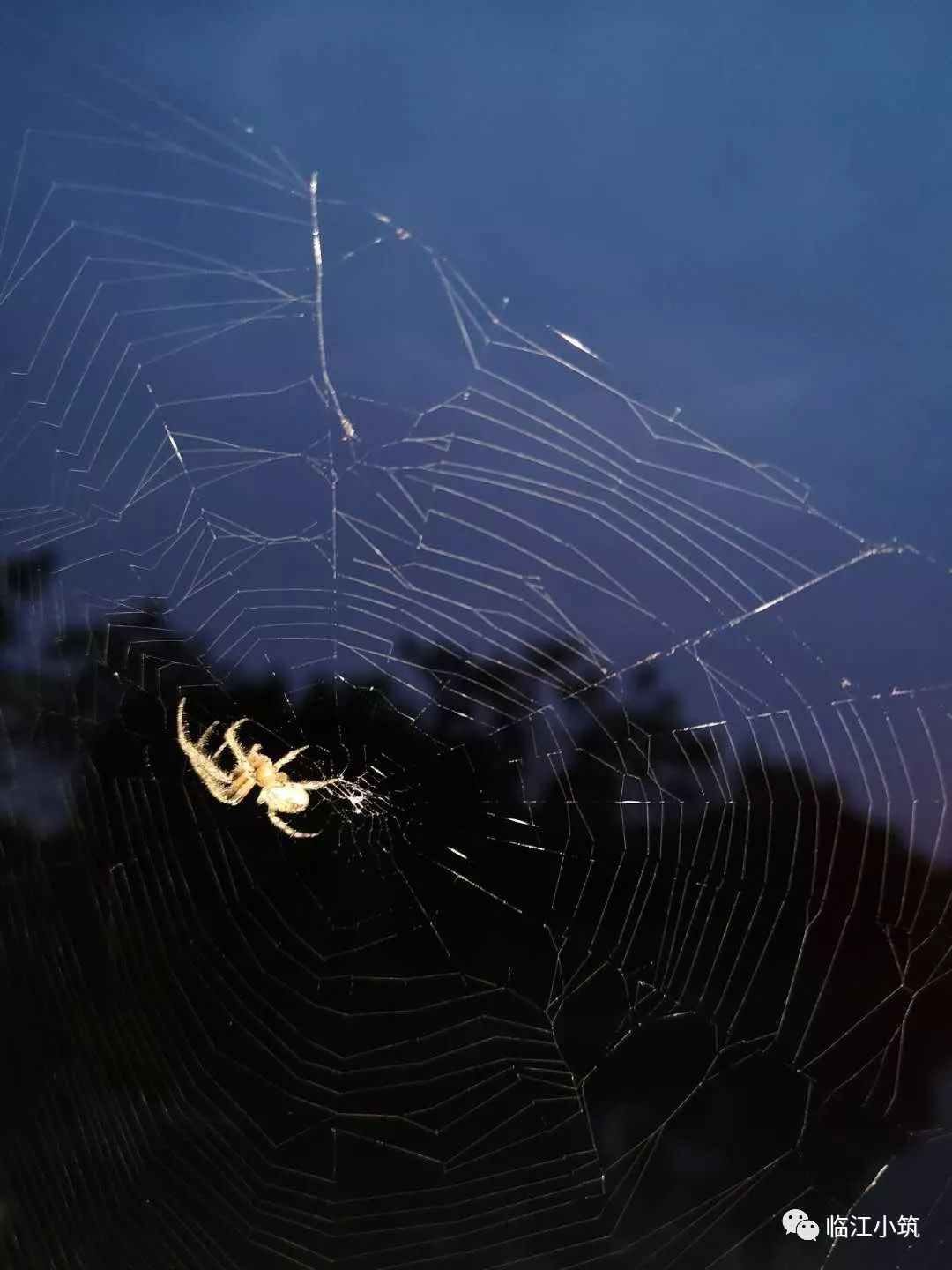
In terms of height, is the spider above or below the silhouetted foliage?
above

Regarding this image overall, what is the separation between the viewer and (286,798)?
3.02 m

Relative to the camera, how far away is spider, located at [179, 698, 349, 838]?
9.77ft

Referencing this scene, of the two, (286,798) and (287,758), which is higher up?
(287,758)

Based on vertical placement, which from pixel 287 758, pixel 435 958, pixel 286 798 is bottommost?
pixel 435 958

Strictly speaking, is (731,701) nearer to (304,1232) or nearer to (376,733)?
(376,733)

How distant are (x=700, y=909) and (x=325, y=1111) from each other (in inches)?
57.7

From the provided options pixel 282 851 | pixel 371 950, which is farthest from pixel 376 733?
pixel 371 950

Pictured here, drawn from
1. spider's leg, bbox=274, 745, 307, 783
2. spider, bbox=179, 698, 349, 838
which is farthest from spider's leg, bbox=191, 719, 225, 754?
spider's leg, bbox=274, 745, 307, 783

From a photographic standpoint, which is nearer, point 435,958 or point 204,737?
point 204,737

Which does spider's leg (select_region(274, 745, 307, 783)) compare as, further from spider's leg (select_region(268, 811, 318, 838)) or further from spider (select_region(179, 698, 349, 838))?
spider's leg (select_region(268, 811, 318, 838))

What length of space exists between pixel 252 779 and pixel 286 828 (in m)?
0.22

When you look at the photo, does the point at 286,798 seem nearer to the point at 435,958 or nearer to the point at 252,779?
the point at 252,779

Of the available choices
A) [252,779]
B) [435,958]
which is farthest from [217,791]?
[435,958]

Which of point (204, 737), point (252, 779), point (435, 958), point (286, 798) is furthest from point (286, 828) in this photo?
point (435, 958)
